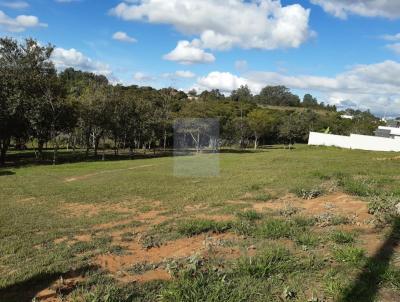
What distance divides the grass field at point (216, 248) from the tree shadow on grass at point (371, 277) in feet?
0.05

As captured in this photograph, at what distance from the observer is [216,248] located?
7.33m

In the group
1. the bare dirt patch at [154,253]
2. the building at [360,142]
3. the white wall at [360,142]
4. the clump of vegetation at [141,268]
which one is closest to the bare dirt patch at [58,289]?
the bare dirt patch at [154,253]

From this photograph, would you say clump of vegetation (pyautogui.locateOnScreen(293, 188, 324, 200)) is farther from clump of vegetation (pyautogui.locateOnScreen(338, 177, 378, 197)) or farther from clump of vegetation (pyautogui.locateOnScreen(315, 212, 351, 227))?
clump of vegetation (pyautogui.locateOnScreen(315, 212, 351, 227))

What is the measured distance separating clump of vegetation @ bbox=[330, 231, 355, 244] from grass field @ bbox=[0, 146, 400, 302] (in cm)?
2

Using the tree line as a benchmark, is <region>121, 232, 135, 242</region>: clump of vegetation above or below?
below

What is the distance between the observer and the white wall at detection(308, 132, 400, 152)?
50.7 metres

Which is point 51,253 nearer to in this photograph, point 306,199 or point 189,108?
point 306,199

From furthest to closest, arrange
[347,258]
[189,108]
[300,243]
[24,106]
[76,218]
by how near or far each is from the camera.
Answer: [189,108]
[24,106]
[76,218]
[300,243]
[347,258]

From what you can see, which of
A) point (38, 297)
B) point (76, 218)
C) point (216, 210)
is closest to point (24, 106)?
point (76, 218)

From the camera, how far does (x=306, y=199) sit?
12055 millimetres

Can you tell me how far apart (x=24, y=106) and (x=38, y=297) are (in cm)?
3590

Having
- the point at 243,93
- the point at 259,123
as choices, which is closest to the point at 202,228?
the point at 259,123

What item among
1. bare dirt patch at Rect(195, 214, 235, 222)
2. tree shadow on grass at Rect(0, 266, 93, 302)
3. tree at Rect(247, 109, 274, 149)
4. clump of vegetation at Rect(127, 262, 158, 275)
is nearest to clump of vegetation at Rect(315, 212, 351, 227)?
bare dirt patch at Rect(195, 214, 235, 222)

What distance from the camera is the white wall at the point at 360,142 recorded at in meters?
50.7
